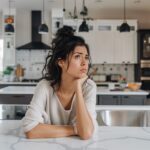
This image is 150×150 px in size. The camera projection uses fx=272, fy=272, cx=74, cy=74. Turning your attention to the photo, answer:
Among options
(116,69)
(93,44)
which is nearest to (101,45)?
(93,44)

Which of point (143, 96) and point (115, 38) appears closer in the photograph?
point (143, 96)

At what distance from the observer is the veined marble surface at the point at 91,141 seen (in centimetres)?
114

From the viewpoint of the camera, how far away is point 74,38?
60.3 inches

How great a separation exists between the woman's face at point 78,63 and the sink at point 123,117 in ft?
1.54

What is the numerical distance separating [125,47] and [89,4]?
162 cm

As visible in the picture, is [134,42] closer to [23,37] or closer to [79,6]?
[79,6]

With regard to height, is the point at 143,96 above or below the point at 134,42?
below

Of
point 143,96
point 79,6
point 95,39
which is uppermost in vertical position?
point 79,6

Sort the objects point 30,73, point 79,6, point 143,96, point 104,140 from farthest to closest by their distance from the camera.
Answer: point 30,73, point 79,6, point 143,96, point 104,140

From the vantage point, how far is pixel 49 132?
1.32 m

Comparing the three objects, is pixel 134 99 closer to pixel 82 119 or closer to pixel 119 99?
pixel 119 99

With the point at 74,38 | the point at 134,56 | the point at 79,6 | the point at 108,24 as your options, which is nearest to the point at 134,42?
the point at 134,56

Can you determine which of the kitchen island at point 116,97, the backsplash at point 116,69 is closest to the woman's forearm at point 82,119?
the kitchen island at point 116,97

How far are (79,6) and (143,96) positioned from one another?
3875mm
